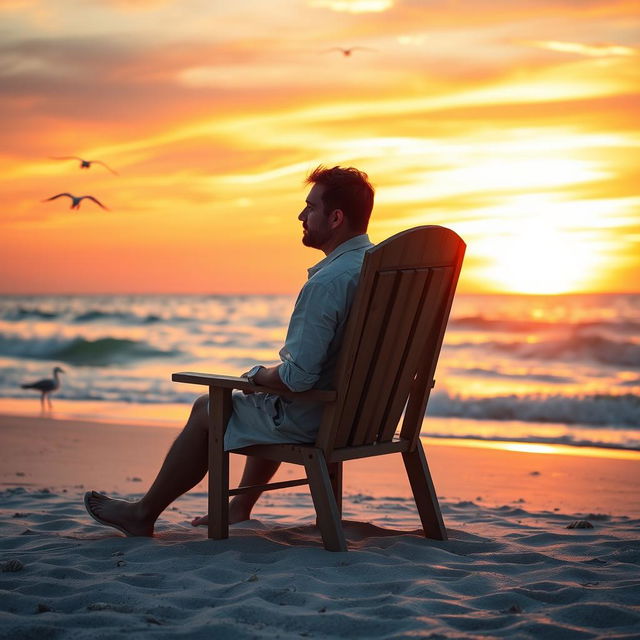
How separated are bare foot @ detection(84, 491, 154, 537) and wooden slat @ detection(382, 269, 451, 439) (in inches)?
46.6

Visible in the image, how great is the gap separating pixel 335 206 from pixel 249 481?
5.00 feet

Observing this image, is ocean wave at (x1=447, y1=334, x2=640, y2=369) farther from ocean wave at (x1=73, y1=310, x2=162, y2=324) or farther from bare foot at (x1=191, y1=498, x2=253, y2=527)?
bare foot at (x1=191, y1=498, x2=253, y2=527)

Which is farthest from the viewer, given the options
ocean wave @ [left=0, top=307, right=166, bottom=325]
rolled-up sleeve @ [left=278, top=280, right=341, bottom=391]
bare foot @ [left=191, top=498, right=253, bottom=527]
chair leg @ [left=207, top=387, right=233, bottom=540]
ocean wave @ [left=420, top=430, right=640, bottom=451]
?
ocean wave @ [left=0, top=307, right=166, bottom=325]

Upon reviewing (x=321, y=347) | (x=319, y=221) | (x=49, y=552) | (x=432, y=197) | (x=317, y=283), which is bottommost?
(x=49, y=552)

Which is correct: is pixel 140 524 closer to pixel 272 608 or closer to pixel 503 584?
pixel 272 608

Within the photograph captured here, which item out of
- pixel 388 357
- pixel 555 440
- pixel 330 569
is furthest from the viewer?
pixel 555 440

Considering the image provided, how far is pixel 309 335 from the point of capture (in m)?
3.49

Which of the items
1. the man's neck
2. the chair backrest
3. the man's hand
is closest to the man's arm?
the man's hand

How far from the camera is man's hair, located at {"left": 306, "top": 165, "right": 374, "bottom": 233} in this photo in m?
3.69

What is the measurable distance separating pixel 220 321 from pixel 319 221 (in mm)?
32821

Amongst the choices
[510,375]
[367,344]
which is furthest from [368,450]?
[510,375]

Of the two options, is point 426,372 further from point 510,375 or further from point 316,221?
point 510,375

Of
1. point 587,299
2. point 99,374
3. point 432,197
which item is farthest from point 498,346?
point 587,299

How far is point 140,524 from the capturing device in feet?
13.3
